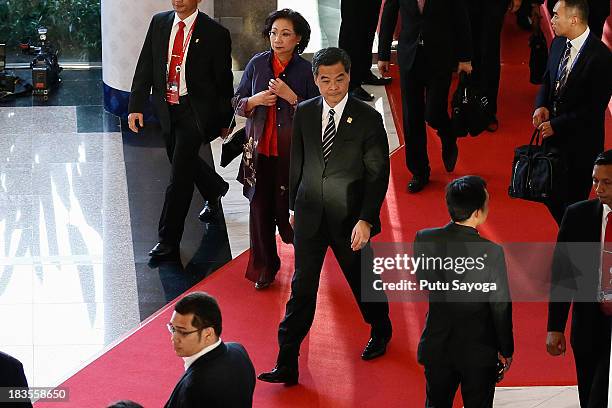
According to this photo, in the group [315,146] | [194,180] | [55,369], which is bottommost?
[55,369]

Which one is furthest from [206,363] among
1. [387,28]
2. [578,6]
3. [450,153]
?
[387,28]

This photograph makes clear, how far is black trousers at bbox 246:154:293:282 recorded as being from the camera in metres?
7.86

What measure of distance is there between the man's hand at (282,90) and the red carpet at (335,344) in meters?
1.33

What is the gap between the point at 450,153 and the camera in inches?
368

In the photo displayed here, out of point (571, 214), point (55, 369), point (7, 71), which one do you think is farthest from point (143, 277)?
point (7, 71)

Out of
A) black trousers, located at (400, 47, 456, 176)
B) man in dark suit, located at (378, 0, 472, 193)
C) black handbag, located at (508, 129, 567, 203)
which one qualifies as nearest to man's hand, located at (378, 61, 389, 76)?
man in dark suit, located at (378, 0, 472, 193)

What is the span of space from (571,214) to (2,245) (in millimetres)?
4502

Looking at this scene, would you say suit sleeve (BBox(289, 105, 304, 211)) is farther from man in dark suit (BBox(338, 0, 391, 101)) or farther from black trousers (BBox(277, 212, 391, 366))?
man in dark suit (BBox(338, 0, 391, 101))

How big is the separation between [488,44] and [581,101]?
2497 millimetres

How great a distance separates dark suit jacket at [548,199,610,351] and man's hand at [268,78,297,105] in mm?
2102

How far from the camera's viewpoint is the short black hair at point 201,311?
486 centimetres

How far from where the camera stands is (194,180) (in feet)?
28.9

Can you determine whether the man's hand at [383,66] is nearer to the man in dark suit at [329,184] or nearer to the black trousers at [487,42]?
the black trousers at [487,42]

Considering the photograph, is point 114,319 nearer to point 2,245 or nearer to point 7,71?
point 2,245
